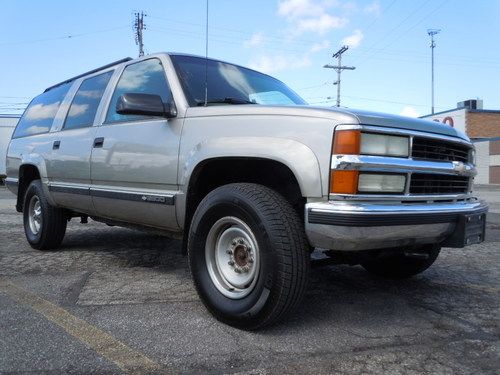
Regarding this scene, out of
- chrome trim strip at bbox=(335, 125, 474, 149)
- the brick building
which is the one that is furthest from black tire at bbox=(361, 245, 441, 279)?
the brick building

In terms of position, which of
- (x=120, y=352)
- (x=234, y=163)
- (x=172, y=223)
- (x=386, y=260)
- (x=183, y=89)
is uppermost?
(x=183, y=89)

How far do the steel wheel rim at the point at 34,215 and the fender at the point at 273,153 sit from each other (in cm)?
325

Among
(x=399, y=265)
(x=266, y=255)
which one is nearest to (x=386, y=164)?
(x=266, y=255)

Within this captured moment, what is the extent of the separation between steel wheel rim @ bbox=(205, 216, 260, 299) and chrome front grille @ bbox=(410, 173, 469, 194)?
1.08 metres

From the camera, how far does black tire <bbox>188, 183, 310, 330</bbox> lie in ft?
9.48

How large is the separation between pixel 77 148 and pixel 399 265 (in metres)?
3.27

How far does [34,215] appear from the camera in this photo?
241 inches

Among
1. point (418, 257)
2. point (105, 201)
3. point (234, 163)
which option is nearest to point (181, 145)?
point (234, 163)

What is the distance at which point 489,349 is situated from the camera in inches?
114

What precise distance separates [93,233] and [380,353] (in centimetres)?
551

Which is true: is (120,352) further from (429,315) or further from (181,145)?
(429,315)

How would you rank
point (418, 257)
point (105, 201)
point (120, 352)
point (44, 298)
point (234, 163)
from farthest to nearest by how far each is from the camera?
point (105, 201) < point (418, 257) < point (44, 298) < point (234, 163) < point (120, 352)

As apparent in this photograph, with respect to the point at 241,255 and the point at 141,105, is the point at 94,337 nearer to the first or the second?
the point at 241,255

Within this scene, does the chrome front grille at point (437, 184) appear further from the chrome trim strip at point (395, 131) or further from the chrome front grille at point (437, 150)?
the chrome trim strip at point (395, 131)
